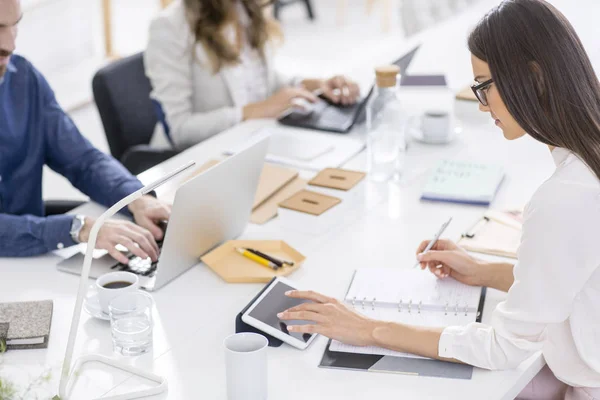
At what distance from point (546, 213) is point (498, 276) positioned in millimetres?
368

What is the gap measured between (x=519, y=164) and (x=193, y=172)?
91cm

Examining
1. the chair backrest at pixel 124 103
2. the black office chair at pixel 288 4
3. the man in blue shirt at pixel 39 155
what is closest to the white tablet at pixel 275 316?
the man in blue shirt at pixel 39 155

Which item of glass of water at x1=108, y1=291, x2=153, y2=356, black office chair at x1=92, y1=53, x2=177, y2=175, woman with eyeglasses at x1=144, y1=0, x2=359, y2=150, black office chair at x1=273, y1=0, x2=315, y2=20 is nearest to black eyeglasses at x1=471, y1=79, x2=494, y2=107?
glass of water at x1=108, y1=291, x2=153, y2=356

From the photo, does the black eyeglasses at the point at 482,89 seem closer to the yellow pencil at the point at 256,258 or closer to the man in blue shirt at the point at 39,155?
the yellow pencil at the point at 256,258

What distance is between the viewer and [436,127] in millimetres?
2428

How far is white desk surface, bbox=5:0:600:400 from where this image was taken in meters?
1.36

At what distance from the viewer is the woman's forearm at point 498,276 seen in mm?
1636

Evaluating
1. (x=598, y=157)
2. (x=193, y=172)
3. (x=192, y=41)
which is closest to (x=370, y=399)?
(x=598, y=157)

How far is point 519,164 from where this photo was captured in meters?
2.28

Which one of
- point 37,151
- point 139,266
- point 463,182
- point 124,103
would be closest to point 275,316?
point 139,266

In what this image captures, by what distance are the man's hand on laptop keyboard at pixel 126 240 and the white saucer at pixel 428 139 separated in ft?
3.27

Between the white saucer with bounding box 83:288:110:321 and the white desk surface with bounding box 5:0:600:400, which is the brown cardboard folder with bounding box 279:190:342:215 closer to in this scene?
the white desk surface with bounding box 5:0:600:400

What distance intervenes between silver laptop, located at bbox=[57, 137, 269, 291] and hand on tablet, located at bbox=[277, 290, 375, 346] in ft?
1.00

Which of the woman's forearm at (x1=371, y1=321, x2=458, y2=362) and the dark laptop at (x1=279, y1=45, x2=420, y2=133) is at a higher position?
the woman's forearm at (x1=371, y1=321, x2=458, y2=362)
